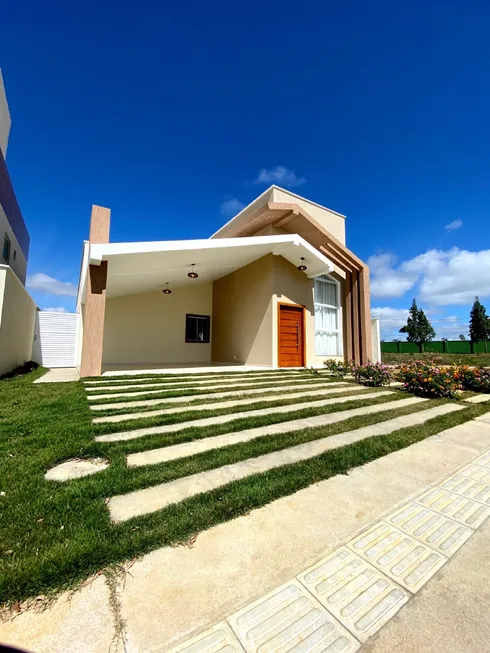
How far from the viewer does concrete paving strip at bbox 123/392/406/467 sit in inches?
126

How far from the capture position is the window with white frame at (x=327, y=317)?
11.8 meters

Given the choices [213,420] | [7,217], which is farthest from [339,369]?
[7,217]

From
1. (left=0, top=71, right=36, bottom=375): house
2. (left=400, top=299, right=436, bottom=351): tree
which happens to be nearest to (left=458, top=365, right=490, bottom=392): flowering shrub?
(left=0, top=71, right=36, bottom=375): house

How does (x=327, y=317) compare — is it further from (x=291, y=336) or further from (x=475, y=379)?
(x=475, y=379)

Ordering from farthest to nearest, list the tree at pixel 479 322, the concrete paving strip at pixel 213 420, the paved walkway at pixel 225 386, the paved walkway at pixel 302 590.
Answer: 1. the tree at pixel 479 322
2. the paved walkway at pixel 225 386
3. the concrete paving strip at pixel 213 420
4. the paved walkway at pixel 302 590

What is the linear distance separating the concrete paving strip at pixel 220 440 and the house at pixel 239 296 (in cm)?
496

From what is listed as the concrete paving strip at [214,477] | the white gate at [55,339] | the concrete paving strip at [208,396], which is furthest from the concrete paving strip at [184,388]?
the white gate at [55,339]

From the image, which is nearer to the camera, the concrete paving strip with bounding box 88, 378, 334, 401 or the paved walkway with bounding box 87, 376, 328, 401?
the concrete paving strip with bounding box 88, 378, 334, 401

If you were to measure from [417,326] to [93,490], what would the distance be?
5910 centimetres

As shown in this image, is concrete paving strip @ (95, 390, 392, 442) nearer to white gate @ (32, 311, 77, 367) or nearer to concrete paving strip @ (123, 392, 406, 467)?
concrete paving strip @ (123, 392, 406, 467)

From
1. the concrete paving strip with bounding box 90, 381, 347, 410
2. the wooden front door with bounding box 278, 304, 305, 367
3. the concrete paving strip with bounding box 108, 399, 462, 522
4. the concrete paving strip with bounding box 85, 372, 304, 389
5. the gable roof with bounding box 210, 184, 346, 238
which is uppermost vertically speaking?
the gable roof with bounding box 210, 184, 346, 238

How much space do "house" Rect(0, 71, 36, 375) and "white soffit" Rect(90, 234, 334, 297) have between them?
2.80 meters

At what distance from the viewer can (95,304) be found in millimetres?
7414

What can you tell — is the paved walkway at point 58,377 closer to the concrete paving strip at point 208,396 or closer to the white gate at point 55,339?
the concrete paving strip at point 208,396
